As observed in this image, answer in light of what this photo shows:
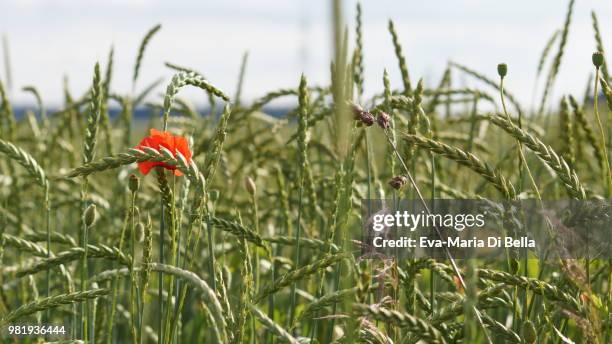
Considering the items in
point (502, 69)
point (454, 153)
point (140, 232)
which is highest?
point (502, 69)

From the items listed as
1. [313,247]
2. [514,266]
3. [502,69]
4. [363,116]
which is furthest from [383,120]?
[313,247]

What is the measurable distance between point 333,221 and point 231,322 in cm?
34

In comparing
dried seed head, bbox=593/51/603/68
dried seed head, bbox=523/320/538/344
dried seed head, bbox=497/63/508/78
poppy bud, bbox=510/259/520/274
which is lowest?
dried seed head, bbox=523/320/538/344

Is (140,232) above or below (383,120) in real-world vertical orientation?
below

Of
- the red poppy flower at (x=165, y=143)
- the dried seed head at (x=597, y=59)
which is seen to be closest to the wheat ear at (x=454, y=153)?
the dried seed head at (x=597, y=59)

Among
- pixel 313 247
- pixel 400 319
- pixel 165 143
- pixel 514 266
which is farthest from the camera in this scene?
pixel 313 247

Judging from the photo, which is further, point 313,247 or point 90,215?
point 313,247

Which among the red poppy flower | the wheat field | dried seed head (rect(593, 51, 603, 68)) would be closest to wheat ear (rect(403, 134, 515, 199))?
the wheat field

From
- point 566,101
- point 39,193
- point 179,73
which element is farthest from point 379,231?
point 39,193

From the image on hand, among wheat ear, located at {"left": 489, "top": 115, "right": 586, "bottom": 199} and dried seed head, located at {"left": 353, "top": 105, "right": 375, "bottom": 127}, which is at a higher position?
dried seed head, located at {"left": 353, "top": 105, "right": 375, "bottom": 127}

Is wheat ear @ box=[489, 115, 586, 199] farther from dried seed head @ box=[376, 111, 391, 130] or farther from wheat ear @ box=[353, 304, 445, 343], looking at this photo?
wheat ear @ box=[353, 304, 445, 343]

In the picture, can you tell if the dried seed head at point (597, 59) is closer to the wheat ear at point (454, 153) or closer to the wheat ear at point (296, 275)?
the wheat ear at point (454, 153)

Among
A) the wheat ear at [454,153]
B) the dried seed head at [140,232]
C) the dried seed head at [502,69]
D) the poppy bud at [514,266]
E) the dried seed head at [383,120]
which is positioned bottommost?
the poppy bud at [514,266]

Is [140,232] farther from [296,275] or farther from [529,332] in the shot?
[529,332]
